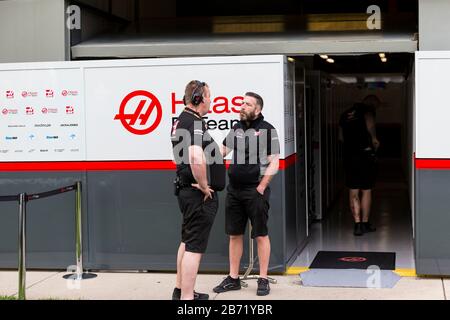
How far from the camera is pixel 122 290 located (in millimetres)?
7215

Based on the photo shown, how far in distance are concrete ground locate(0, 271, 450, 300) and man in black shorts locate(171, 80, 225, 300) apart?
76 centimetres

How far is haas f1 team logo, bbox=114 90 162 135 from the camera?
25.6ft

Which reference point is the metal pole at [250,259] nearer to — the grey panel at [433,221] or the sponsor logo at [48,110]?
the grey panel at [433,221]

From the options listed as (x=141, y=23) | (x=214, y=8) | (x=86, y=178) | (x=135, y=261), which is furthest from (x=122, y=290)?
(x=214, y=8)

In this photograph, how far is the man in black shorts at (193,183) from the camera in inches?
242

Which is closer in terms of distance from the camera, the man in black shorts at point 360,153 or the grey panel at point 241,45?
the grey panel at point 241,45

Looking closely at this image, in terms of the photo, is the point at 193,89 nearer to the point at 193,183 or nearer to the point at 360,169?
the point at 193,183

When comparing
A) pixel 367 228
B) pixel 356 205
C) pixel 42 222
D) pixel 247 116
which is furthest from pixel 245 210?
pixel 367 228

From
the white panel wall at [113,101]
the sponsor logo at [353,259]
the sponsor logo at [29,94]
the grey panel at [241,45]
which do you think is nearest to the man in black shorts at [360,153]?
the sponsor logo at [353,259]

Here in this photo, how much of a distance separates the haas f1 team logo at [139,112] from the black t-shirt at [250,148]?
45.5 inches

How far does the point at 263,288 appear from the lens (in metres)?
6.95

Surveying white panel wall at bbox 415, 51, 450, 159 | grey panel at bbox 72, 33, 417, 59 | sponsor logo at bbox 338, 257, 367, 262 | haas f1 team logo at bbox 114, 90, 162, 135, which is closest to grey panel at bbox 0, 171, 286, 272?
haas f1 team logo at bbox 114, 90, 162, 135

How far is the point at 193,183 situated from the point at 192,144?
13.7 inches
